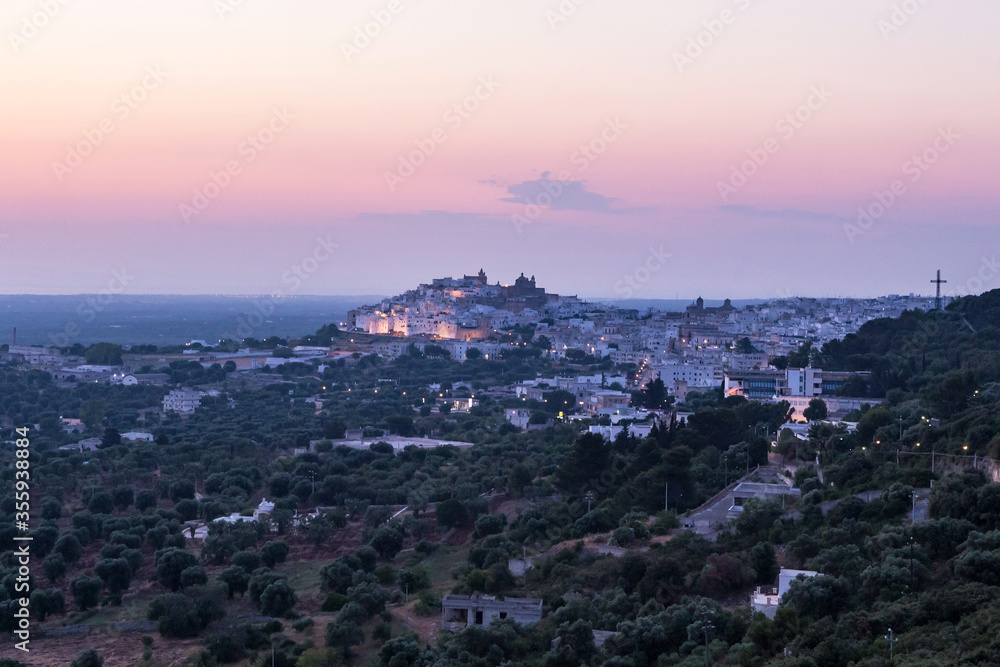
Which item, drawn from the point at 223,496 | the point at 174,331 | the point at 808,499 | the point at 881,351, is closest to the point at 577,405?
the point at 881,351

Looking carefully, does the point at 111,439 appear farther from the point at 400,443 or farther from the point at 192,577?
the point at 192,577

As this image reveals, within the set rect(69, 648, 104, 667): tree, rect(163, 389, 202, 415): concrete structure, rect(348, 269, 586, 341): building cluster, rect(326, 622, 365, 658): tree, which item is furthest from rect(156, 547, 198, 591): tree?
rect(348, 269, 586, 341): building cluster

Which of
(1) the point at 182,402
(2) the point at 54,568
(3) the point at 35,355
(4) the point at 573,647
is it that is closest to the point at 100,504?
(2) the point at 54,568

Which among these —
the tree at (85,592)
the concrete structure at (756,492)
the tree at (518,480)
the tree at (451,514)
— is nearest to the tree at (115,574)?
the tree at (85,592)

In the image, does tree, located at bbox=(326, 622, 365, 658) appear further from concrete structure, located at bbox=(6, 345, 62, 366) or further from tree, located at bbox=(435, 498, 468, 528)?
concrete structure, located at bbox=(6, 345, 62, 366)

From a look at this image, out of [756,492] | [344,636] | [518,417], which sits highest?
[756,492]

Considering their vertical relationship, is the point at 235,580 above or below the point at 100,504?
below
